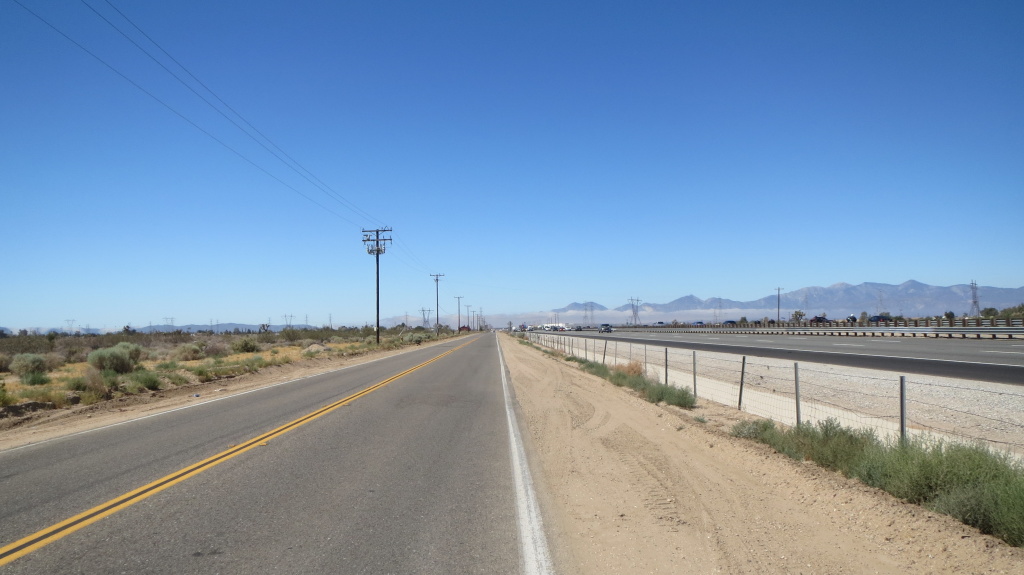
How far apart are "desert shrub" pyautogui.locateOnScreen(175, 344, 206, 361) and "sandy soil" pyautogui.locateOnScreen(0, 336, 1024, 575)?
3319cm

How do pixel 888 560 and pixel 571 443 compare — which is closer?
pixel 888 560

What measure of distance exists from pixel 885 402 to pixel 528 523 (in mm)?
14912

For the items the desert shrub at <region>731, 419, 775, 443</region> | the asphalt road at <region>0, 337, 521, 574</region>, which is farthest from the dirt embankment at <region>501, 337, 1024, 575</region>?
the asphalt road at <region>0, 337, 521, 574</region>

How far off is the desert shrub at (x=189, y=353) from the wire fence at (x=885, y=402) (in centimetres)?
3327

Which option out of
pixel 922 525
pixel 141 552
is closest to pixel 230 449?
pixel 141 552

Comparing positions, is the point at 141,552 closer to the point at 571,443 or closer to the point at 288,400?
the point at 571,443

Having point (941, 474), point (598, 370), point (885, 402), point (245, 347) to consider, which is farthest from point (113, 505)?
point (245, 347)

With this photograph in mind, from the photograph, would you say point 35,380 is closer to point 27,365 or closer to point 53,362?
point 27,365

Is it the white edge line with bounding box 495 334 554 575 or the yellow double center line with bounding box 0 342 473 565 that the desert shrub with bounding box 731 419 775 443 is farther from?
the yellow double center line with bounding box 0 342 473 565

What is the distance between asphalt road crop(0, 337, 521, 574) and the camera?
Answer: 559cm

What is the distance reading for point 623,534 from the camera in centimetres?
653

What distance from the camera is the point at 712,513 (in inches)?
282

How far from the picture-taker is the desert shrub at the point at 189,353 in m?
44.4

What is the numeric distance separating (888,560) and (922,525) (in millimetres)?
1026
